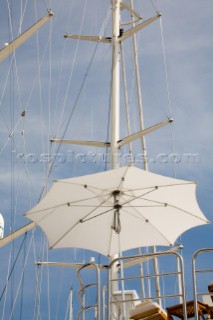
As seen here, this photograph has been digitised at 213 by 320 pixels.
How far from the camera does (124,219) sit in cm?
1388

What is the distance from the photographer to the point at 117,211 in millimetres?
12859

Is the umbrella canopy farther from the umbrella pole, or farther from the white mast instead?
the white mast

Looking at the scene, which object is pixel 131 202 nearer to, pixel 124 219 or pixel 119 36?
pixel 124 219

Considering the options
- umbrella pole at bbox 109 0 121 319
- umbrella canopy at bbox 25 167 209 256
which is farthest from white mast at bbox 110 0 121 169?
umbrella canopy at bbox 25 167 209 256

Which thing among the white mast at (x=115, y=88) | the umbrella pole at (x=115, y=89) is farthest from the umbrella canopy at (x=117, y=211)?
the white mast at (x=115, y=88)

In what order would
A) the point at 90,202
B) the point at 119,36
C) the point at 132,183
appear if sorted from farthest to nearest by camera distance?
the point at 119,36 < the point at 90,202 < the point at 132,183

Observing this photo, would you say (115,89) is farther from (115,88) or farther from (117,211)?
(117,211)

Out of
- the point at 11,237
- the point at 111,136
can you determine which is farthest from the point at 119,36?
the point at 11,237

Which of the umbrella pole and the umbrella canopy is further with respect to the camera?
the umbrella pole

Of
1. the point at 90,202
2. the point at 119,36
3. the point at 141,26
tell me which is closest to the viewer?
the point at 90,202

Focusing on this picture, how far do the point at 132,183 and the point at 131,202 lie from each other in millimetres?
1230

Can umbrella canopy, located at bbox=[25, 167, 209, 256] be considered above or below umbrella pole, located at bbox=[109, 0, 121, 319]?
below

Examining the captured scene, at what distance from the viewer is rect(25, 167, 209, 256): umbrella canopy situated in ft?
40.7

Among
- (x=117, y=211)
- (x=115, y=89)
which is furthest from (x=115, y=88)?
(x=117, y=211)
